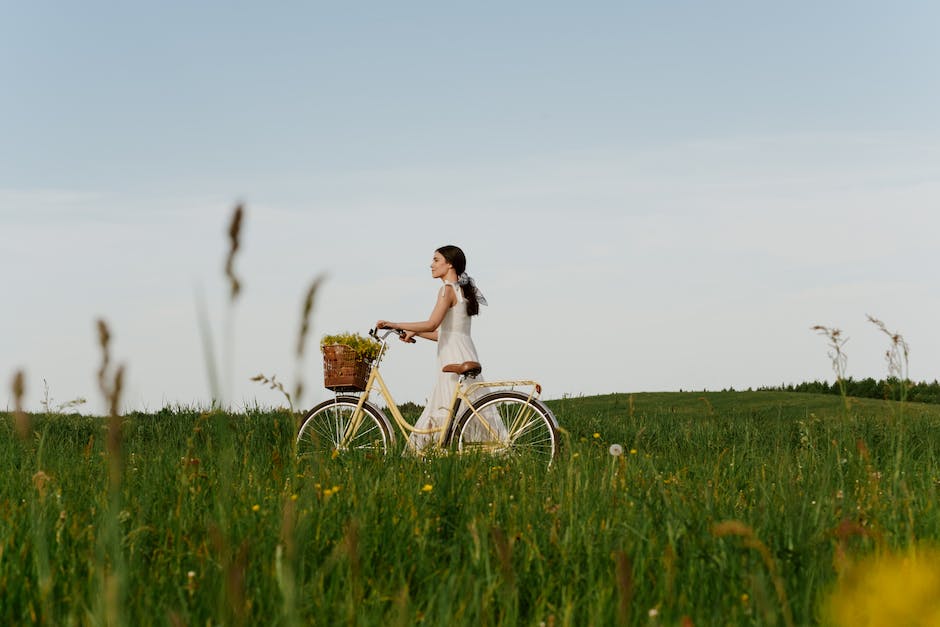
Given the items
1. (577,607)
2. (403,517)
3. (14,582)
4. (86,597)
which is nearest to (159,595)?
(86,597)

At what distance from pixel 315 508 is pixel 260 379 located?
3.32ft

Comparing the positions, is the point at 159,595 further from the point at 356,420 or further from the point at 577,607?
the point at 356,420

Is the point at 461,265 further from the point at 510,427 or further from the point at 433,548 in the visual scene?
the point at 433,548

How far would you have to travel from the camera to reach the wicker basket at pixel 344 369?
922 cm

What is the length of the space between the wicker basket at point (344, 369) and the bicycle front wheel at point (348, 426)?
0.19 meters

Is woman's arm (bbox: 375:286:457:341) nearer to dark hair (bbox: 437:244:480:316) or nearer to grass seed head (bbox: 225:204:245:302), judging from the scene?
dark hair (bbox: 437:244:480:316)

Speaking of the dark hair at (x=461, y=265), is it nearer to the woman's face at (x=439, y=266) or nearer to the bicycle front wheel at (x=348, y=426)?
the woman's face at (x=439, y=266)

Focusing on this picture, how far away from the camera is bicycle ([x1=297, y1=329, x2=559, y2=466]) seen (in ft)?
26.6

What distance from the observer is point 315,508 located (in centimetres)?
389

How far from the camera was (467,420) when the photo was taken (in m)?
8.39

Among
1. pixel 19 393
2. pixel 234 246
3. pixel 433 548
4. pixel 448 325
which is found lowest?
pixel 433 548

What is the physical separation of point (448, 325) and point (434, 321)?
0.81 ft

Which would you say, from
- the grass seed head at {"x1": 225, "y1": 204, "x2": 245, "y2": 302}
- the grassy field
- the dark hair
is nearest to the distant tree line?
the dark hair

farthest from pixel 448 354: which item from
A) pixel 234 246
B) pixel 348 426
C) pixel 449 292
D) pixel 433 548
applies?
pixel 234 246
